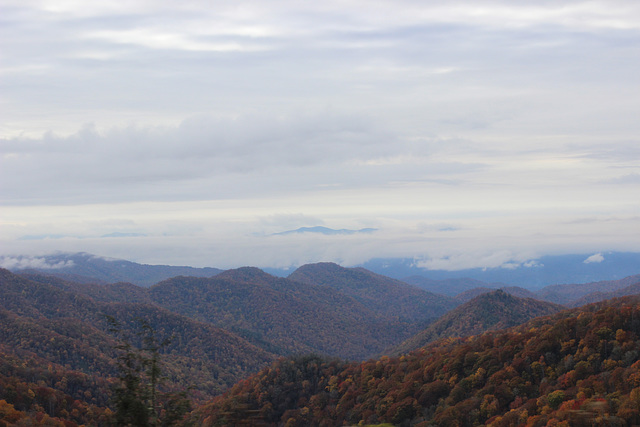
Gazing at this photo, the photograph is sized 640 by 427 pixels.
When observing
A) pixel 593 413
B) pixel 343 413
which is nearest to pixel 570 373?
pixel 343 413

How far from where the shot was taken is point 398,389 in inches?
2726

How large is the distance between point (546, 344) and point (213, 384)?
11439 centimetres

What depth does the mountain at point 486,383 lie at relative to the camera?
50.8 metres

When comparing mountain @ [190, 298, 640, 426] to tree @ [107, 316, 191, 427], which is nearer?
tree @ [107, 316, 191, 427]

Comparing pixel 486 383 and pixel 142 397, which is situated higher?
pixel 142 397

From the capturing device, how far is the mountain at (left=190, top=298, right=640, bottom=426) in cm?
5075

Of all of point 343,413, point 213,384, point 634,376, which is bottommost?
point 213,384

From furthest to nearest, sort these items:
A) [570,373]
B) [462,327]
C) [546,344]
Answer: [462,327]
[546,344]
[570,373]

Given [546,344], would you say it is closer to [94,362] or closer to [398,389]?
[398,389]

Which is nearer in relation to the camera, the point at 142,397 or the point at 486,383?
the point at 142,397

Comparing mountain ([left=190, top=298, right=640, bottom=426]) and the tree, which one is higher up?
the tree

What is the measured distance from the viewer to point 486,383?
2496 inches

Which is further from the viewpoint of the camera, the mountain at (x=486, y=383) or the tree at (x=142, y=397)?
the mountain at (x=486, y=383)

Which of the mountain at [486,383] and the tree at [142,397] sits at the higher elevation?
the tree at [142,397]
